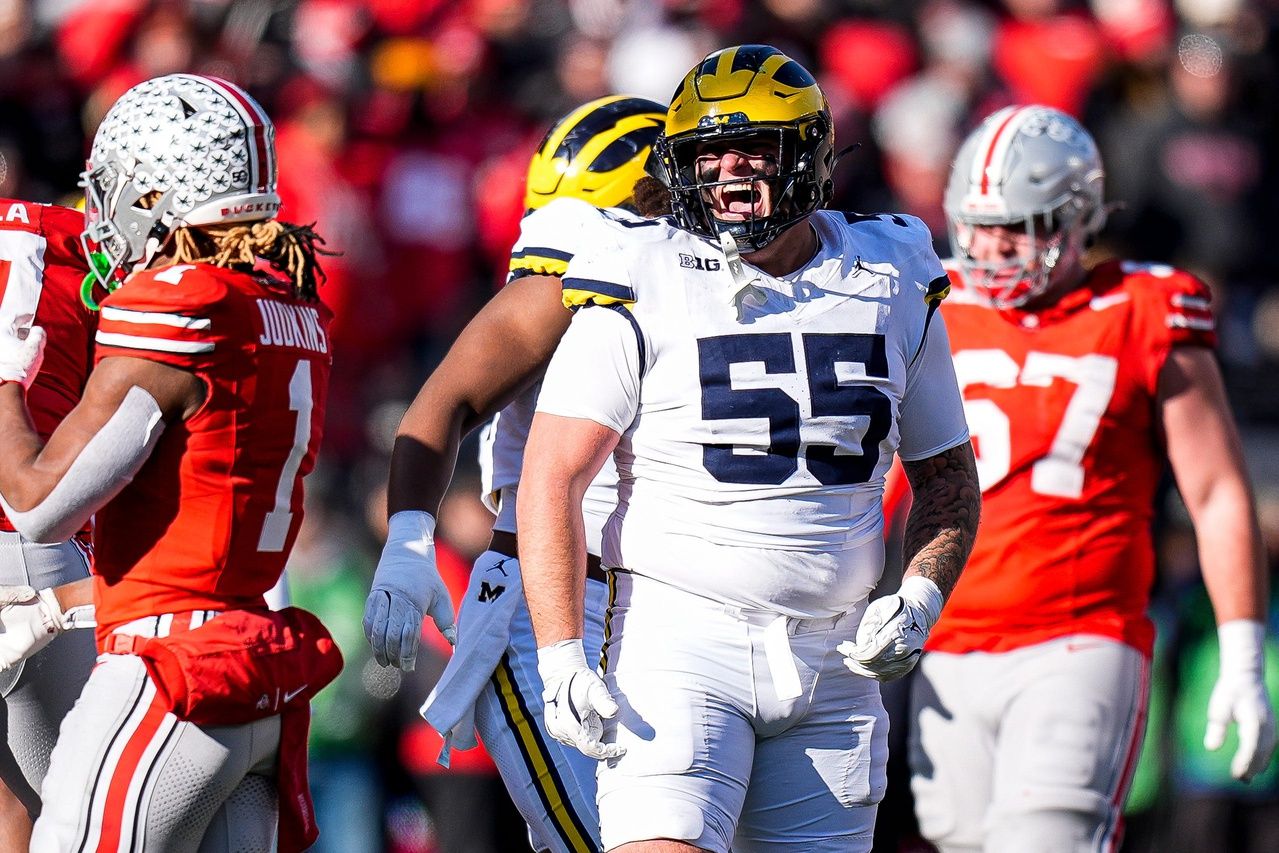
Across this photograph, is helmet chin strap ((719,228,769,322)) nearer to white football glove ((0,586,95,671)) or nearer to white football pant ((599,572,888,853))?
white football pant ((599,572,888,853))

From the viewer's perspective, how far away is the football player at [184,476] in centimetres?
345

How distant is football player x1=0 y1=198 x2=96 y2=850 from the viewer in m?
4.14

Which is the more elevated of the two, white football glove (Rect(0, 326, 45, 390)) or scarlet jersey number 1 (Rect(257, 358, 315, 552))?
white football glove (Rect(0, 326, 45, 390))

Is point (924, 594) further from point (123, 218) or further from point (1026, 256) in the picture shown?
point (1026, 256)

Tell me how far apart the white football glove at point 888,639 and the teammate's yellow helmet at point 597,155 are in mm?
1302

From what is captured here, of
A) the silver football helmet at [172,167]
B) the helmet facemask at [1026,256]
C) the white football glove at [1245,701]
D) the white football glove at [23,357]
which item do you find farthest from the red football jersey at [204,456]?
the white football glove at [1245,701]

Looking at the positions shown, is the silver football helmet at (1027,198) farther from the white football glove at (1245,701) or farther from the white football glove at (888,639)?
the white football glove at (888,639)

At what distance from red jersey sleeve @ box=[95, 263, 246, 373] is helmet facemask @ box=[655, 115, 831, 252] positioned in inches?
34.2

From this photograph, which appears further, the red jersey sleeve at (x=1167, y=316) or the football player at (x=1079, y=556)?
the red jersey sleeve at (x=1167, y=316)

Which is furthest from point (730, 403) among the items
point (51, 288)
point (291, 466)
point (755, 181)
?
point (51, 288)

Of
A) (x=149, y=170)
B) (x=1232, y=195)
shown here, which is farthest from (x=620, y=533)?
(x=1232, y=195)

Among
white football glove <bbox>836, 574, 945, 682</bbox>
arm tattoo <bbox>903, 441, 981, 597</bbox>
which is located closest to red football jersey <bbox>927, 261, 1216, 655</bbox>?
arm tattoo <bbox>903, 441, 981, 597</bbox>

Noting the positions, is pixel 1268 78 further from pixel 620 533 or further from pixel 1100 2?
pixel 620 533

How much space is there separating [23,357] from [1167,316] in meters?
2.94
